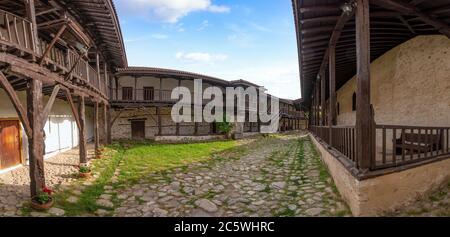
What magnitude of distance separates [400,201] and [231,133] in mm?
18574

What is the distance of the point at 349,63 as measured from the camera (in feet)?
36.2

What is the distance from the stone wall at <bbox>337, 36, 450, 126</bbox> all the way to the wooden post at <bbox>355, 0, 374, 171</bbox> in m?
4.53

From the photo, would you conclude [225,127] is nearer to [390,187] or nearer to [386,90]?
[386,90]

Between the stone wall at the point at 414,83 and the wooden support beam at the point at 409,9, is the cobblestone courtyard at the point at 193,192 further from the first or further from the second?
the wooden support beam at the point at 409,9

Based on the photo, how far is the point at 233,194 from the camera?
6406 millimetres

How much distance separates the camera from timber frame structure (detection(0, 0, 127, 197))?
18.2 feet

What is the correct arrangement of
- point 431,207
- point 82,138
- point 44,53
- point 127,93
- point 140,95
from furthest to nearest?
point 140,95 < point 127,93 < point 82,138 < point 44,53 < point 431,207

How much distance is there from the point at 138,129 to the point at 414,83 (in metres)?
19.1

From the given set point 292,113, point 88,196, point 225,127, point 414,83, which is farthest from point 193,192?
point 292,113

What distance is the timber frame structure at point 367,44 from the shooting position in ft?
14.5

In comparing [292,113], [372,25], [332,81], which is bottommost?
[292,113]

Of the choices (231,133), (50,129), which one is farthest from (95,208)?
(231,133)
